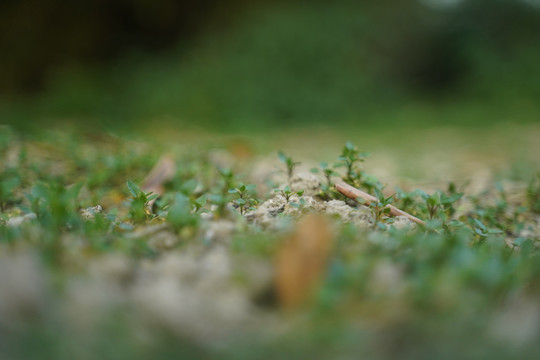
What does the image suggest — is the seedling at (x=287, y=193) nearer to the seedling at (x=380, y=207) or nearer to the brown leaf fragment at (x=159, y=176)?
the seedling at (x=380, y=207)

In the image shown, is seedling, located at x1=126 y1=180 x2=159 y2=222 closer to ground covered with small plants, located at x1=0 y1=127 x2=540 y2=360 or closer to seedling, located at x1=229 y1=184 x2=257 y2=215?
ground covered with small plants, located at x1=0 y1=127 x2=540 y2=360

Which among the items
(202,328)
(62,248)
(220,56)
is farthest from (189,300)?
(220,56)

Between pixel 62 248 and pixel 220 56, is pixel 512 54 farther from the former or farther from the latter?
pixel 62 248

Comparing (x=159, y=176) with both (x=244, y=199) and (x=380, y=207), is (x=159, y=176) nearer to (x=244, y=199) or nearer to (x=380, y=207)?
(x=244, y=199)

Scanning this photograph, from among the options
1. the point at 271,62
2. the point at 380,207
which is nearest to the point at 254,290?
the point at 380,207

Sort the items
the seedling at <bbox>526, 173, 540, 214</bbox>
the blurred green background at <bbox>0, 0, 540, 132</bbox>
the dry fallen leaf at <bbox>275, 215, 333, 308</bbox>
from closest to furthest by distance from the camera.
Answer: the dry fallen leaf at <bbox>275, 215, 333, 308</bbox> → the seedling at <bbox>526, 173, 540, 214</bbox> → the blurred green background at <bbox>0, 0, 540, 132</bbox>

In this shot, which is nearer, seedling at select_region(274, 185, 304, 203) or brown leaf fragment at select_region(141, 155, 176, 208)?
seedling at select_region(274, 185, 304, 203)

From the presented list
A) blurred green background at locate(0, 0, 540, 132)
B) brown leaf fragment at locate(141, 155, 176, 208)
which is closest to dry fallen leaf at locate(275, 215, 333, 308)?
brown leaf fragment at locate(141, 155, 176, 208)
